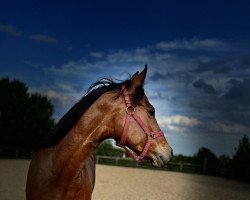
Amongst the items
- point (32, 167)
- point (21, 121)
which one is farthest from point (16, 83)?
point (32, 167)

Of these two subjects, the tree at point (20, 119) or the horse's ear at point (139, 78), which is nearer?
the horse's ear at point (139, 78)

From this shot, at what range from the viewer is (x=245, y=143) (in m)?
25.6

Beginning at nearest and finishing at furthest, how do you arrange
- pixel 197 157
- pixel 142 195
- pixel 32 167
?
1. pixel 32 167
2. pixel 142 195
3. pixel 197 157

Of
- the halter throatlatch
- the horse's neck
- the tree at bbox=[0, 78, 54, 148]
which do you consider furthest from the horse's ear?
the tree at bbox=[0, 78, 54, 148]

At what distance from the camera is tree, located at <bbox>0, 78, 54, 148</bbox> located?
106 feet

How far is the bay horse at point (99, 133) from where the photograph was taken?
10.9 ft

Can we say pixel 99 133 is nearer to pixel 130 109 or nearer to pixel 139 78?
pixel 130 109

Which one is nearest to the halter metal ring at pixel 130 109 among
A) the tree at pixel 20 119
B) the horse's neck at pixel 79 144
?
the horse's neck at pixel 79 144

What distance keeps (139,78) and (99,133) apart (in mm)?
601

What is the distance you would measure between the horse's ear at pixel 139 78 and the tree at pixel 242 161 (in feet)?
73.5

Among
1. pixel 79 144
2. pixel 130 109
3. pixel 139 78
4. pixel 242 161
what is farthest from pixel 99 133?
pixel 242 161

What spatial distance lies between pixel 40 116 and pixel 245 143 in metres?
17.2

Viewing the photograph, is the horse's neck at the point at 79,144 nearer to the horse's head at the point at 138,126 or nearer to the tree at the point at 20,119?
the horse's head at the point at 138,126

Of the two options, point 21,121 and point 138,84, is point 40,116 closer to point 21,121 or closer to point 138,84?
point 21,121
